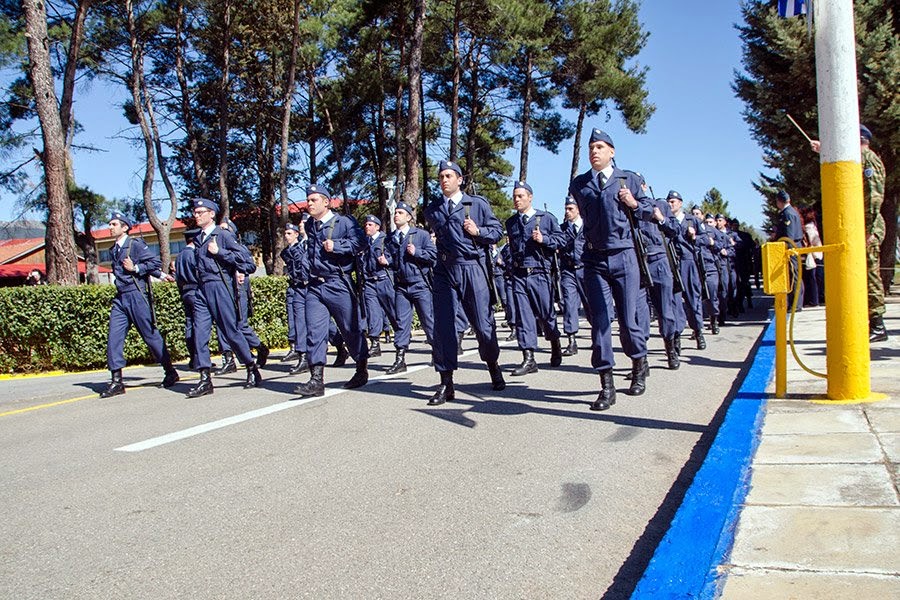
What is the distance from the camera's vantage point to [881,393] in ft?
17.4

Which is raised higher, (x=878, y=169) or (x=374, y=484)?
(x=878, y=169)

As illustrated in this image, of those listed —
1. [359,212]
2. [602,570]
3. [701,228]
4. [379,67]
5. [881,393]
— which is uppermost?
[379,67]

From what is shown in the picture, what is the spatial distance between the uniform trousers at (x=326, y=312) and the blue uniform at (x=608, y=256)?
248 centimetres

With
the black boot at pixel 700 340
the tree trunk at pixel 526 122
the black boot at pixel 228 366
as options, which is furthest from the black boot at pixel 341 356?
the tree trunk at pixel 526 122

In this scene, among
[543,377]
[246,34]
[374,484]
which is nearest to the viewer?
[374,484]

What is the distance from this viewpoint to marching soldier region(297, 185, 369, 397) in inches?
305

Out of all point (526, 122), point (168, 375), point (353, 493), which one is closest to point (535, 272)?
point (168, 375)

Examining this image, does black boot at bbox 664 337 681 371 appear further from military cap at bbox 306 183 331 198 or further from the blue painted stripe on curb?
military cap at bbox 306 183 331 198

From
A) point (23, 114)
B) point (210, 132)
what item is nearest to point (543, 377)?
point (23, 114)

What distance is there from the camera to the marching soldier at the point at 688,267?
33.8 ft

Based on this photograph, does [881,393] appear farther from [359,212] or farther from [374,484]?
[359,212]

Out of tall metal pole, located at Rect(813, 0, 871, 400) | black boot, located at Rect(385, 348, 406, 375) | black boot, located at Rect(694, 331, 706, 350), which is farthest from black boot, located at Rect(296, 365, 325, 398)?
black boot, located at Rect(694, 331, 706, 350)

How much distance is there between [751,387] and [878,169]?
2.80 m

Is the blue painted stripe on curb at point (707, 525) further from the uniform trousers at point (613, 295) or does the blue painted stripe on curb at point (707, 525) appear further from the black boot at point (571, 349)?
the black boot at point (571, 349)
